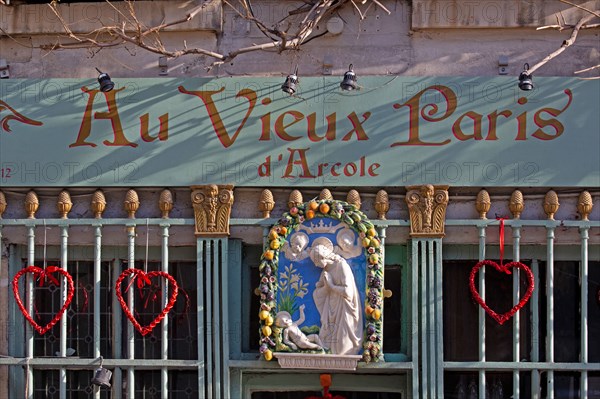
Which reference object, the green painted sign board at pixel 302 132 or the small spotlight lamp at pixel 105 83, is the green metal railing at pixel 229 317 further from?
the small spotlight lamp at pixel 105 83

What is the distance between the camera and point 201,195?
9.05 meters

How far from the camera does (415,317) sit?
891cm

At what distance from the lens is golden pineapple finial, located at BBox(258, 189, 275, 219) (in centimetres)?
903

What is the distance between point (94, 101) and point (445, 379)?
11.7 ft

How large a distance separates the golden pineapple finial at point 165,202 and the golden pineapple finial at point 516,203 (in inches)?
105

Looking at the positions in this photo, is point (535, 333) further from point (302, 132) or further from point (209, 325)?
point (209, 325)

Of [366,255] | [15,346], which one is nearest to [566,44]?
[366,255]

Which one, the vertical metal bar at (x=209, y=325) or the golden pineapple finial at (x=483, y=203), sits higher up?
the golden pineapple finial at (x=483, y=203)

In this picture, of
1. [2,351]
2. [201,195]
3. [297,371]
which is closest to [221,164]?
[201,195]

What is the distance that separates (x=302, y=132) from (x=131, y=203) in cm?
147

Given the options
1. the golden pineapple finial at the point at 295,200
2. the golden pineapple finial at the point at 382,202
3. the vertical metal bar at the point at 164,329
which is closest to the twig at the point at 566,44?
the golden pineapple finial at the point at 382,202

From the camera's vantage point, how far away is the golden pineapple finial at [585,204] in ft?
29.0

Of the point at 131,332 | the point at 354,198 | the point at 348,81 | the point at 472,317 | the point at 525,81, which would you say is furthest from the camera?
the point at 472,317

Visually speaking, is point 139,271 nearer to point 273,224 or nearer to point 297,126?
point 273,224
